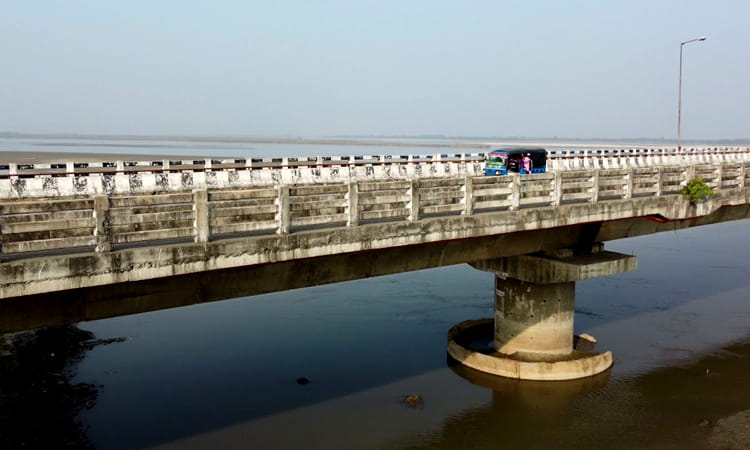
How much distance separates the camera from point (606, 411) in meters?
17.2

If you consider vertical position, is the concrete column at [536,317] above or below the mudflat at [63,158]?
below

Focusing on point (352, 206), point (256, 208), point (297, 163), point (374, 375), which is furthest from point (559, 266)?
point (297, 163)

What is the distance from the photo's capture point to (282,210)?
11711 millimetres

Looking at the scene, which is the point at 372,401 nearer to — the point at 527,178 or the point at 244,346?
the point at 244,346

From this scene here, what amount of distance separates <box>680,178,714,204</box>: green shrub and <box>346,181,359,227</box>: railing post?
1220cm

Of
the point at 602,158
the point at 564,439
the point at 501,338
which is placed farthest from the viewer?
the point at 602,158

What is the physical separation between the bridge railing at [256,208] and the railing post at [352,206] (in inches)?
0.8

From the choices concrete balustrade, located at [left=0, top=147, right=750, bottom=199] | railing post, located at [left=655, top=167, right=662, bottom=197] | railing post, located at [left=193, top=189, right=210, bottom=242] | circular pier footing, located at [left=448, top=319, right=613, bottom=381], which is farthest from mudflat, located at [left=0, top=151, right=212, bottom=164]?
railing post, located at [left=193, top=189, right=210, bottom=242]

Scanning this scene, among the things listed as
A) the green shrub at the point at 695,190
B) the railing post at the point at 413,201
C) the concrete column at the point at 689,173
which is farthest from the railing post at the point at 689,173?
the railing post at the point at 413,201

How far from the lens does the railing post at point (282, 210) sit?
1171 centimetres

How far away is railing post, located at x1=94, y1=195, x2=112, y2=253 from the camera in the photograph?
32.5 feet

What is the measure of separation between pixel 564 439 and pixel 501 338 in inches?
178

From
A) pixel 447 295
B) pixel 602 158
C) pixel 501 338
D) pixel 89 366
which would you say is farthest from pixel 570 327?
pixel 602 158

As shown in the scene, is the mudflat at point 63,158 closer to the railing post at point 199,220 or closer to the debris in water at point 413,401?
the debris in water at point 413,401
